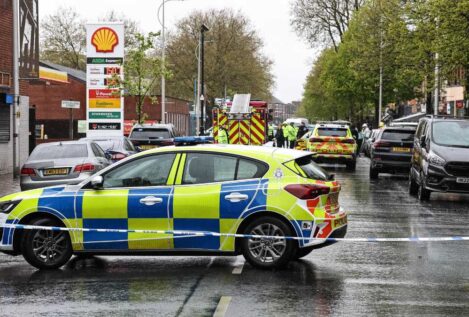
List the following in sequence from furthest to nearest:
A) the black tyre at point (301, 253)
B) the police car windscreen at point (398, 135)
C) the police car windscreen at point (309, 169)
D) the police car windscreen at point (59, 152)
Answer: the police car windscreen at point (398, 135), the police car windscreen at point (59, 152), the black tyre at point (301, 253), the police car windscreen at point (309, 169)

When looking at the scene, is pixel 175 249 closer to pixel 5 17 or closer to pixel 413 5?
pixel 5 17

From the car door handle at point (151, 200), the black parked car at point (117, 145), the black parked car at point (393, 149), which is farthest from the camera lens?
the black parked car at point (393, 149)

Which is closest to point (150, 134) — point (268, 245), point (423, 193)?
point (423, 193)

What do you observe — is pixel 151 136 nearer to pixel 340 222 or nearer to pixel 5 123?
pixel 5 123

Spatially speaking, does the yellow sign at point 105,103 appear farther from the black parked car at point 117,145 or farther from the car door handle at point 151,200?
the car door handle at point 151,200

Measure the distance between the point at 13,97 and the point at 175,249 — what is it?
18.5 meters

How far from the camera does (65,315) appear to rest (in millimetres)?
7254

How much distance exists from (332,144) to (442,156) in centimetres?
1285

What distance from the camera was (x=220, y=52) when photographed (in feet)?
Result: 271

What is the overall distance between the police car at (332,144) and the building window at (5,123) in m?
10.5

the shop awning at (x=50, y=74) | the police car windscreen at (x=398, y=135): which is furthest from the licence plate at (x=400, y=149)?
the shop awning at (x=50, y=74)

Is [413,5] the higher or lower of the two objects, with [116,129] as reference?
higher

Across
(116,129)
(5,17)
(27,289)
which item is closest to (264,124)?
(116,129)

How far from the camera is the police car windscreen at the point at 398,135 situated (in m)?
26.1
